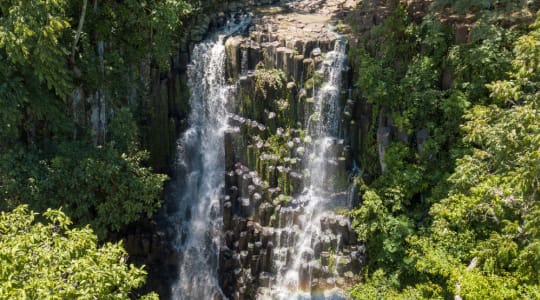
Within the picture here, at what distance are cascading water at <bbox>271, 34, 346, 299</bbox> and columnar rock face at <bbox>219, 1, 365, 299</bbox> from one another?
0.15 ft

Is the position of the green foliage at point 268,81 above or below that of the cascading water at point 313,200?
above

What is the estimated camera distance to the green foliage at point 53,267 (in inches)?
257

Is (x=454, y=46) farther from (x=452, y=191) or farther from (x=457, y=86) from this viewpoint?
(x=452, y=191)

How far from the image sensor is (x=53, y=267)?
686 centimetres

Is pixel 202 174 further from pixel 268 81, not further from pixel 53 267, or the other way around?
pixel 53 267

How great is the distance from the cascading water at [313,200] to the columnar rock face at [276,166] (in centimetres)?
5

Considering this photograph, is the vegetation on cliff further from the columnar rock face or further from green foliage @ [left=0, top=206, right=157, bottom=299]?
green foliage @ [left=0, top=206, right=157, bottom=299]

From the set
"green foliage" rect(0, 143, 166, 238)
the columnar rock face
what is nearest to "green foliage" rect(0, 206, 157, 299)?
"green foliage" rect(0, 143, 166, 238)

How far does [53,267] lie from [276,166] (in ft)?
31.4

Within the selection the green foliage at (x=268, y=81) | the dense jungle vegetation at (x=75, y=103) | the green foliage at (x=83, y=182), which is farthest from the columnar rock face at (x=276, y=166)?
the green foliage at (x=83, y=182)

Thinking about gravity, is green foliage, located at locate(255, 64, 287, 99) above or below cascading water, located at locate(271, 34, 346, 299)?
above

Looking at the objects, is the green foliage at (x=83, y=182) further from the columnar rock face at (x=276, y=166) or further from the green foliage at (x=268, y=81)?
the green foliage at (x=268, y=81)

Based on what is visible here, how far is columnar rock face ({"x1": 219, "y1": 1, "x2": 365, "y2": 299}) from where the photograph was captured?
15.2 m

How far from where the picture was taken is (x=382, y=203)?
13.3 m
